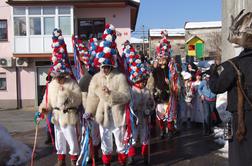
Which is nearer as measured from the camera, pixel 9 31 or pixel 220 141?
pixel 220 141

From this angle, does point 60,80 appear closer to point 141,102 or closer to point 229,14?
point 141,102

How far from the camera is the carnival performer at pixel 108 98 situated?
5.66m

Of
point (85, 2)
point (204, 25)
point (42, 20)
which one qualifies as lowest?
point (42, 20)

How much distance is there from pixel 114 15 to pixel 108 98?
18298mm

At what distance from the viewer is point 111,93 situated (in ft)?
18.3

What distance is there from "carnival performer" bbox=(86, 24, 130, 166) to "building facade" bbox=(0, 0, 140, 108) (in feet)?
55.7

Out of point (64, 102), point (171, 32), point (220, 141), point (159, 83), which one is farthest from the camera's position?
point (171, 32)

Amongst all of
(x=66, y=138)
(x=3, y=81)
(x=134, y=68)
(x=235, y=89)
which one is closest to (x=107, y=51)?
(x=134, y=68)

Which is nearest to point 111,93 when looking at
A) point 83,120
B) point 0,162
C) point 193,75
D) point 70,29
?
point 83,120

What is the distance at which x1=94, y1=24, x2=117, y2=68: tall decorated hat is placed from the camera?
5.63 m

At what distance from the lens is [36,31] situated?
75.4 ft

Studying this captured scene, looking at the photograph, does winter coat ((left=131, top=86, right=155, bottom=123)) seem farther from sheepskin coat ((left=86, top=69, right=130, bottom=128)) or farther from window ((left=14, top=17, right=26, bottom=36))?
window ((left=14, top=17, right=26, bottom=36))

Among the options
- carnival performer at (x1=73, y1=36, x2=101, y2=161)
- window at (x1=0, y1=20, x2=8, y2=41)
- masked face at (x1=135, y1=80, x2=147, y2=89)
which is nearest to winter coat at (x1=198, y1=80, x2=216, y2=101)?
masked face at (x1=135, y1=80, x2=147, y2=89)

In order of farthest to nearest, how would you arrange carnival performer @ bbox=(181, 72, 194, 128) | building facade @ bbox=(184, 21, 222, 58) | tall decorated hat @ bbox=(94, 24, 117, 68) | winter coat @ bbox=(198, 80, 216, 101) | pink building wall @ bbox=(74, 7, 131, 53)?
1. building facade @ bbox=(184, 21, 222, 58)
2. pink building wall @ bbox=(74, 7, 131, 53)
3. carnival performer @ bbox=(181, 72, 194, 128)
4. winter coat @ bbox=(198, 80, 216, 101)
5. tall decorated hat @ bbox=(94, 24, 117, 68)
